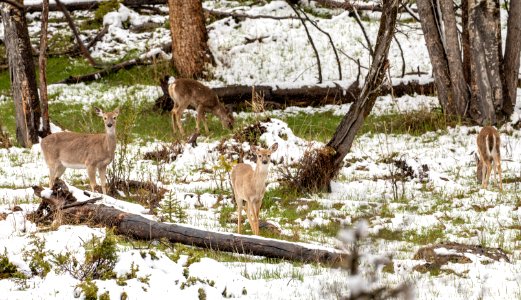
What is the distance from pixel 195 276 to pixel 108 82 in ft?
55.5

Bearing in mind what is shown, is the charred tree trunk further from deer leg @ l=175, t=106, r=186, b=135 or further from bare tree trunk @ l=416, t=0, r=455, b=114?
deer leg @ l=175, t=106, r=186, b=135

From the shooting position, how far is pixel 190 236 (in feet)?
29.4

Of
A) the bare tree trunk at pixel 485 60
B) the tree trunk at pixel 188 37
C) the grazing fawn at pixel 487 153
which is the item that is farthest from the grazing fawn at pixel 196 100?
the grazing fawn at pixel 487 153

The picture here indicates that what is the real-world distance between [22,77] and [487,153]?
→ 363 inches

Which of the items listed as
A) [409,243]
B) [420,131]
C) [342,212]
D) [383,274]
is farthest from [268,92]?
[383,274]

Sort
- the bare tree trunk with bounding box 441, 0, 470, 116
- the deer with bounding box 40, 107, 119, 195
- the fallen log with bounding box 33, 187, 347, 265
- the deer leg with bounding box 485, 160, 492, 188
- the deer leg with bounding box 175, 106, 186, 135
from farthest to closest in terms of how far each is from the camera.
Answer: the deer leg with bounding box 175, 106, 186, 135, the bare tree trunk with bounding box 441, 0, 470, 116, the deer leg with bounding box 485, 160, 492, 188, the deer with bounding box 40, 107, 119, 195, the fallen log with bounding box 33, 187, 347, 265

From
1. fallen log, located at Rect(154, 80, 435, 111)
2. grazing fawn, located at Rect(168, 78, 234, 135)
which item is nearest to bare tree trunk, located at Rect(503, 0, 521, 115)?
fallen log, located at Rect(154, 80, 435, 111)

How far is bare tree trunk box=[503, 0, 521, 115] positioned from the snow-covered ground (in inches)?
19.9

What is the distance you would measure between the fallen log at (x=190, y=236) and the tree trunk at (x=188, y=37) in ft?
43.7

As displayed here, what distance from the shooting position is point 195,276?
23.9ft

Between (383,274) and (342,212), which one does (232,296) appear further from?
(342,212)

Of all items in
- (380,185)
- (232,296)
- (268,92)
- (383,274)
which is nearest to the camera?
(232,296)

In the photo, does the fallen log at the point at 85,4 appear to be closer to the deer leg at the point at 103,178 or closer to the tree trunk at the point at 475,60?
the tree trunk at the point at 475,60

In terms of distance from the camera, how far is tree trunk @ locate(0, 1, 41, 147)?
17.2m
